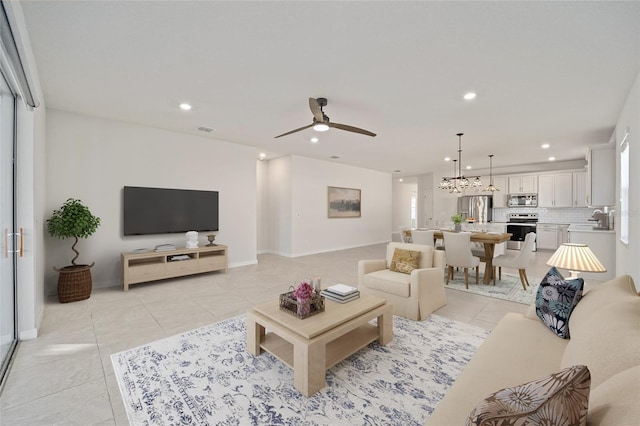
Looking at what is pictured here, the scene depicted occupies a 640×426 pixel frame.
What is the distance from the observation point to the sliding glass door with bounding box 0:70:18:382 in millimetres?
2359

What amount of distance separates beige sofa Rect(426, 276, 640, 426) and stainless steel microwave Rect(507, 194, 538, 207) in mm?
7800

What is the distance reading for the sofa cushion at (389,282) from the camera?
315 cm

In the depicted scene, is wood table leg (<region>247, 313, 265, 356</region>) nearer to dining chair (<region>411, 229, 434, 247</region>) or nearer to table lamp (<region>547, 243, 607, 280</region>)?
table lamp (<region>547, 243, 607, 280</region>)

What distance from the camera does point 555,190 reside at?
782cm

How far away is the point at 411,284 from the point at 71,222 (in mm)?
4416

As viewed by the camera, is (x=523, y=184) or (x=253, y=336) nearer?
(x=253, y=336)

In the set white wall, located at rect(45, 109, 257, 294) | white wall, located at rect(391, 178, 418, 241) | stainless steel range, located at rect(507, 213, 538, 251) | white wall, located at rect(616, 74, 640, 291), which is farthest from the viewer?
white wall, located at rect(391, 178, 418, 241)

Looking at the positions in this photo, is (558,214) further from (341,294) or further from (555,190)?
(341,294)


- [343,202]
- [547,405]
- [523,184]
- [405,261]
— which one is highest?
[523,184]

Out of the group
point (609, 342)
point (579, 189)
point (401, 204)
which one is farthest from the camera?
point (401, 204)

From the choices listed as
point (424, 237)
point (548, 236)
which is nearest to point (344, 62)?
point (424, 237)

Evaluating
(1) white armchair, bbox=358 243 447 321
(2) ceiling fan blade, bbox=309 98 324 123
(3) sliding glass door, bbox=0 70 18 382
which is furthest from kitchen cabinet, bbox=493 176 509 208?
(3) sliding glass door, bbox=0 70 18 382

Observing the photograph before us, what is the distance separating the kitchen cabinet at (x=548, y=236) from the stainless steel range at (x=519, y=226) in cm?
22

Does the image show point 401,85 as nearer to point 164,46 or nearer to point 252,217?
point 164,46
